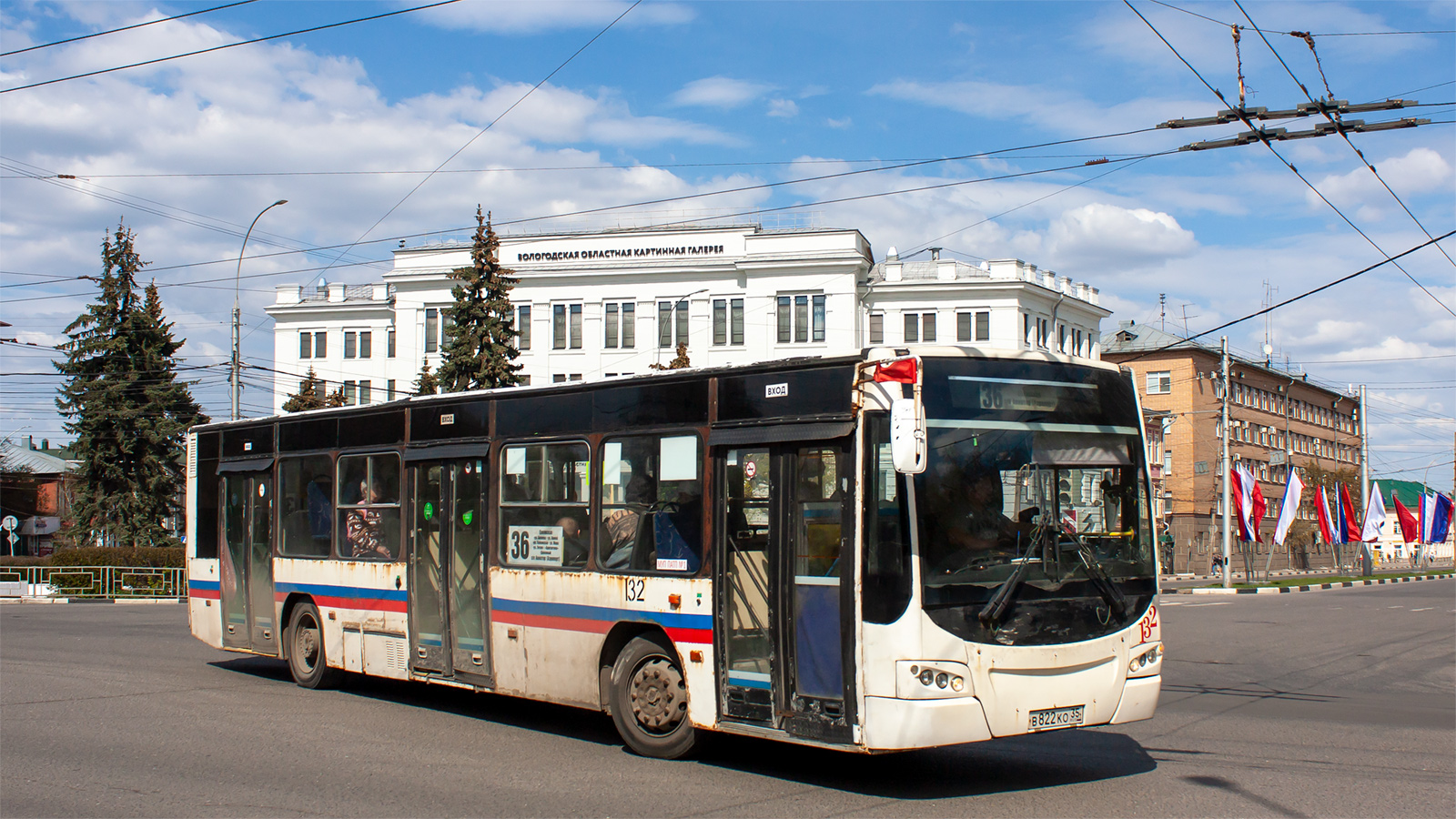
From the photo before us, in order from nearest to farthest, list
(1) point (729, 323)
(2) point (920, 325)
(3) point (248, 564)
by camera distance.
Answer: (3) point (248, 564) < (1) point (729, 323) < (2) point (920, 325)

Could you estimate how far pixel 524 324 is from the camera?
65875mm

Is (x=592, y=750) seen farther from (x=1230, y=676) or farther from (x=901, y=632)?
(x=1230, y=676)

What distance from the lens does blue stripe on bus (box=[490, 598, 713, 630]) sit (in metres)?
8.70

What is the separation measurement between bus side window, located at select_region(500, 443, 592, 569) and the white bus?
0.02 m

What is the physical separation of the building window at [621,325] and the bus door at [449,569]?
5294cm

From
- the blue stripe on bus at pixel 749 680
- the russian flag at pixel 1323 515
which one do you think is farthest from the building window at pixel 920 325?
the blue stripe on bus at pixel 749 680

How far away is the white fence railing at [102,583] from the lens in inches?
1368

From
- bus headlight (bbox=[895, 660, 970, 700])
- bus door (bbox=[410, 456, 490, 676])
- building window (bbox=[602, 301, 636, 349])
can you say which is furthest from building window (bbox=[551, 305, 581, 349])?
bus headlight (bbox=[895, 660, 970, 700])

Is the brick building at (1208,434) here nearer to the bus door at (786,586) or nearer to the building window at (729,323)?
the building window at (729,323)

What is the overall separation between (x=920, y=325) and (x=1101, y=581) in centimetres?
5704

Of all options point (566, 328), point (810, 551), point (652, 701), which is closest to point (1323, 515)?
point (566, 328)

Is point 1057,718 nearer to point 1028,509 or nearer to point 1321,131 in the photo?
point 1028,509

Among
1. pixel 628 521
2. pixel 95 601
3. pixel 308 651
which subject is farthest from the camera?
pixel 95 601

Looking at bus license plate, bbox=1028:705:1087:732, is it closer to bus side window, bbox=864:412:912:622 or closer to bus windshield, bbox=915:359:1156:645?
bus windshield, bbox=915:359:1156:645
